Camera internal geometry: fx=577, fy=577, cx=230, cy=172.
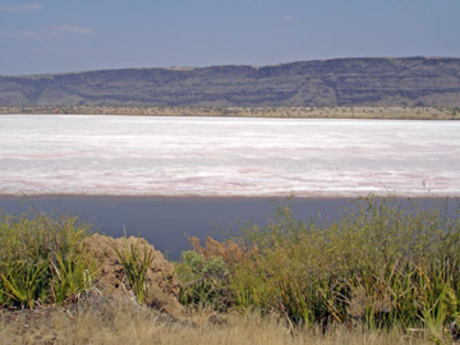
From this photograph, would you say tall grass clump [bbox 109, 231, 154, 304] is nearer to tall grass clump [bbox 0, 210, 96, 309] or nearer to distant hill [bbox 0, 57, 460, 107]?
tall grass clump [bbox 0, 210, 96, 309]

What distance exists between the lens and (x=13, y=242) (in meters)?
5.82

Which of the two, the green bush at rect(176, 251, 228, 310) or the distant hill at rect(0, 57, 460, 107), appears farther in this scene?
the distant hill at rect(0, 57, 460, 107)

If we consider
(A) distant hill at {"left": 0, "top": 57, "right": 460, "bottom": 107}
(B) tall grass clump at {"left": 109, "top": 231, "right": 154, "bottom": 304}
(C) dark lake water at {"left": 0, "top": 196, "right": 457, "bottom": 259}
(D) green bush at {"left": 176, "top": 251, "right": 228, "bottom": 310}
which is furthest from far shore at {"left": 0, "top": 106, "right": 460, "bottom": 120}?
(B) tall grass clump at {"left": 109, "top": 231, "right": 154, "bottom": 304}

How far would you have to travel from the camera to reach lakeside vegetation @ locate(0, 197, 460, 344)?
16.1 feet

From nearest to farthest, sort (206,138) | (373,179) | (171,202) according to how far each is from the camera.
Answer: (171,202) < (373,179) < (206,138)

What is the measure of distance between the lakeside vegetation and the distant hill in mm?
85508

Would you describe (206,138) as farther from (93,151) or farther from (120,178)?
(120,178)

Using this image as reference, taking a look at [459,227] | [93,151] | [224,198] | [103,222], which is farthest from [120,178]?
[459,227]

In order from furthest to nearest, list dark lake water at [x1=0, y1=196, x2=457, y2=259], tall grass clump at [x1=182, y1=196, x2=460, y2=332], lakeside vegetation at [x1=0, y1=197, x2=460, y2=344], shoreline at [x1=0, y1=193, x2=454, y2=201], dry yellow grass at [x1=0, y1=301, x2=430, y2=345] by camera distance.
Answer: shoreline at [x1=0, y1=193, x2=454, y2=201], dark lake water at [x1=0, y1=196, x2=457, y2=259], tall grass clump at [x1=182, y1=196, x2=460, y2=332], lakeside vegetation at [x1=0, y1=197, x2=460, y2=344], dry yellow grass at [x1=0, y1=301, x2=430, y2=345]

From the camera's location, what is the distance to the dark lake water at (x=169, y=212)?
33.3 feet

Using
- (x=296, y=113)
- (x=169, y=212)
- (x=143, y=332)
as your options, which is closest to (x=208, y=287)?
(x=143, y=332)

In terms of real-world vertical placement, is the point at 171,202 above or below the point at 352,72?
below

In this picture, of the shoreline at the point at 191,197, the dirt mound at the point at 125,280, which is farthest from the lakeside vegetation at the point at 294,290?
the shoreline at the point at 191,197

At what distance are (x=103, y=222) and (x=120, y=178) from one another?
4.53 metres
